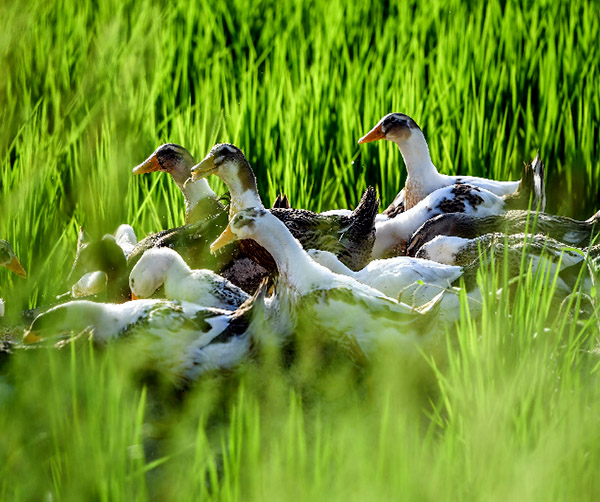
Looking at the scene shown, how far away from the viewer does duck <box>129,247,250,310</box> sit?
116 inches

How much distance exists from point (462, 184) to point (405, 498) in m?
2.47

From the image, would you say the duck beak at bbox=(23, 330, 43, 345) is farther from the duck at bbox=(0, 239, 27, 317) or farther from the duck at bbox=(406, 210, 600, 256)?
the duck at bbox=(406, 210, 600, 256)

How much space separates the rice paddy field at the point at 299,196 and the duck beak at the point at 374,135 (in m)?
0.25

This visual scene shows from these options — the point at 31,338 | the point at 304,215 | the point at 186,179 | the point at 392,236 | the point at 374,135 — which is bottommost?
the point at 31,338

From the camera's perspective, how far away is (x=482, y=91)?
4.62 meters

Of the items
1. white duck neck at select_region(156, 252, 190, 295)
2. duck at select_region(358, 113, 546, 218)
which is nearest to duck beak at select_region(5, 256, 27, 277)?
white duck neck at select_region(156, 252, 190, 295)

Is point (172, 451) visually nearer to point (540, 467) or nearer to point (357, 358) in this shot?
point (357, 358)

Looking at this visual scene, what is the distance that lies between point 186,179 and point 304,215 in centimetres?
63

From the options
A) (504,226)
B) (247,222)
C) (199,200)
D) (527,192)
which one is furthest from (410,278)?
(199,200)

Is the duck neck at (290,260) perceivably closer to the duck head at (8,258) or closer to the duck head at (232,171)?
the duck head at (232,171)

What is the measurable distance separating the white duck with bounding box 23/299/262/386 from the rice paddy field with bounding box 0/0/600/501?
5 centimetres

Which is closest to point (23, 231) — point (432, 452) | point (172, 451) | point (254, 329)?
Answer: point (254, 329)

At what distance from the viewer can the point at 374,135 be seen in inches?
162

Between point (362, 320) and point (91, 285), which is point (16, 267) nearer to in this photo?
point (91, 285)
